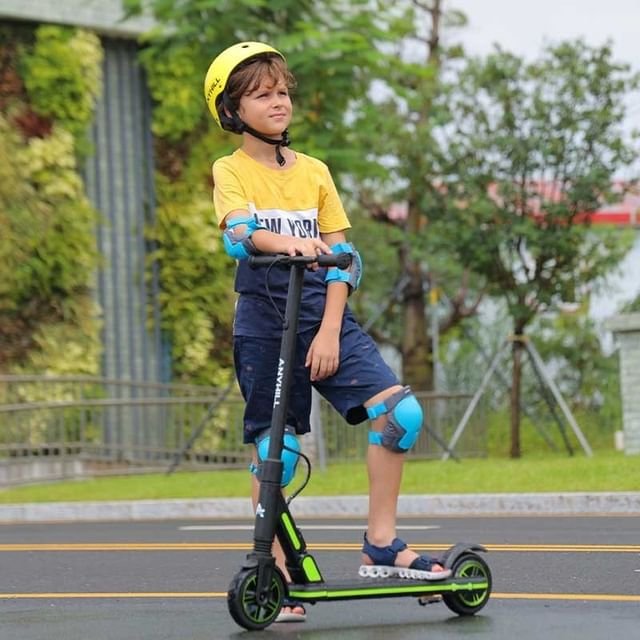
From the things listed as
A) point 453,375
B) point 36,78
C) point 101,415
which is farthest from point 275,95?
point 453,375

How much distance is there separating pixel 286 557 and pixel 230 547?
→ 3738 mm

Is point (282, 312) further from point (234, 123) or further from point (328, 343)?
point (234, 123)

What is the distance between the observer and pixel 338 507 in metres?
14.0

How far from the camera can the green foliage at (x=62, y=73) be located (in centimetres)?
2234

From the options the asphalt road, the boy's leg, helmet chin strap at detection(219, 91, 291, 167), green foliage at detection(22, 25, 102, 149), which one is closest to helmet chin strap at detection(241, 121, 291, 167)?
helmet chin strap at detection(219, 91, 291, 167)

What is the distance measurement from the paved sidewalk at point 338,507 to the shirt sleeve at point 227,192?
7.20 m

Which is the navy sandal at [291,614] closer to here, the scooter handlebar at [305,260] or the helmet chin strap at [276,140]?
the scooter handlebar at [305,260]

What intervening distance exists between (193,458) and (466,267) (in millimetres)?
3807

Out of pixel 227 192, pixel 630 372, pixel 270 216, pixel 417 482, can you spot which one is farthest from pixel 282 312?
pixel 630 372

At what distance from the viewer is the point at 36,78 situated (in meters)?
22.3

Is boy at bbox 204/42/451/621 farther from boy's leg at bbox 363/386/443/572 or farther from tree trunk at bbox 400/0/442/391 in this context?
tree trunk at bbox 400/0/442/391

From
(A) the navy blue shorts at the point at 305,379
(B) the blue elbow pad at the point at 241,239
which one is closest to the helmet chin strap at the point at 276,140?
(B) the blue elbow pad at the point at 241,239

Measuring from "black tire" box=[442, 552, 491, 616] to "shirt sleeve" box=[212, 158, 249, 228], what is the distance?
52.9 inches

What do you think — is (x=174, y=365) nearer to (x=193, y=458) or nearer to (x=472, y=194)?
(x=193, y=458)
